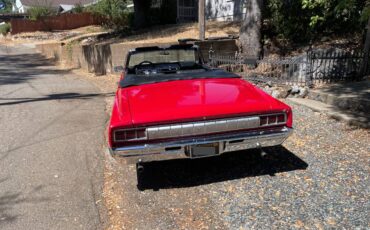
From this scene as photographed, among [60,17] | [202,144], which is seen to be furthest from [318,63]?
[60,17]

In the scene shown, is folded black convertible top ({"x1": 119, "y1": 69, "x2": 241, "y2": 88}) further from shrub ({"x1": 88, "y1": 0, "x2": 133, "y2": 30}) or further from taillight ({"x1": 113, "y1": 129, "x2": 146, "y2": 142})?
shrub ({"x1": 88, "y1": 0, "x2": 133, "y2": 30})

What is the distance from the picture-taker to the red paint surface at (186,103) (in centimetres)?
385

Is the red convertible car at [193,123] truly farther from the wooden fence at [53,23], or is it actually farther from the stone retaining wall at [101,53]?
the wooden fence at [53,23]

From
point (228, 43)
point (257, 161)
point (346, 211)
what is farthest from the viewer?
point (228, 43)

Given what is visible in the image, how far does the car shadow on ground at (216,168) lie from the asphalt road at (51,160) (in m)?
0.69

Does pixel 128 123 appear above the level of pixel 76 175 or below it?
above

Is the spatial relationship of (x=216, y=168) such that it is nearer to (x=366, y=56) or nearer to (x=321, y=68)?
(x=321, y=68)

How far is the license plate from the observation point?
12.9ft

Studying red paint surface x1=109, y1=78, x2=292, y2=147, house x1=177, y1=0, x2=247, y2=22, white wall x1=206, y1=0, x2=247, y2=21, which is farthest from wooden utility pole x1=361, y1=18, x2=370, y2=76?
white wall x1=206, y1=0, x2=247, y2=21

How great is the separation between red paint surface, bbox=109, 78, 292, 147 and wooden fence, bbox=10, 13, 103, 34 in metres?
43.2

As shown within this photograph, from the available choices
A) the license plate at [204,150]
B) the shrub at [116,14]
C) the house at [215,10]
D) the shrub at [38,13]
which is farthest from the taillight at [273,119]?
the shrub at [38,13]

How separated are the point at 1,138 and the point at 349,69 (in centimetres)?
765

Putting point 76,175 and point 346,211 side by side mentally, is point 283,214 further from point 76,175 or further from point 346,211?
point 76,175

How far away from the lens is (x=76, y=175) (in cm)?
490
